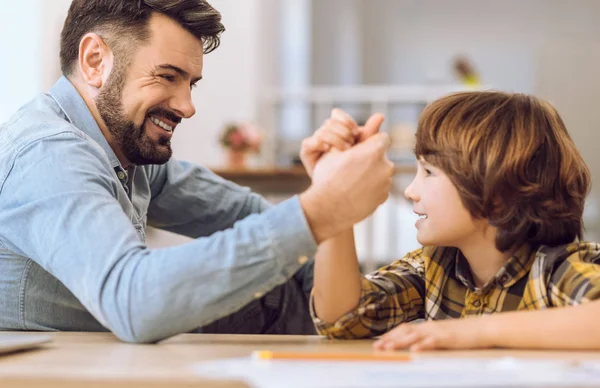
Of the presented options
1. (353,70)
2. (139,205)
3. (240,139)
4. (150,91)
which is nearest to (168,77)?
(150,91)

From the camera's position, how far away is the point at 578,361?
0.87m

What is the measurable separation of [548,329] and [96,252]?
1.92 ft

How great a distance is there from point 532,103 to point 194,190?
2.80 ft

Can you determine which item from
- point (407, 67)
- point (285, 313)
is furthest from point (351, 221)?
point (407, 67)

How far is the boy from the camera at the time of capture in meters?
1.21

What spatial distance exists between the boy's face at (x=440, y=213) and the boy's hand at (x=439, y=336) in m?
0.27

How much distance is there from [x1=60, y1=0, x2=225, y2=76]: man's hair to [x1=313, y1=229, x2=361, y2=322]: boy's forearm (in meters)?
0.59

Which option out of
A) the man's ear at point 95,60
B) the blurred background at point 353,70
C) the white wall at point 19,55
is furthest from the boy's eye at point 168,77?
the white wall at point 19,55

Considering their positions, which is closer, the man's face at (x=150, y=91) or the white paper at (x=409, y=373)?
the white paper at (x=409, y=373)

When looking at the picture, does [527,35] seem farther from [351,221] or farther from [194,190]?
[351,221]

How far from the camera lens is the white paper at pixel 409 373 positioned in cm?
73

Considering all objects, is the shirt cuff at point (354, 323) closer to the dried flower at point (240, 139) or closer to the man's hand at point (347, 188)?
the man's hand at point (347, 188)

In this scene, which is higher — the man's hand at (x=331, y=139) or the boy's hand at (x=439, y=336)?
the man's hand at (x=331, y=139)

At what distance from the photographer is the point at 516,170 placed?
127cm
